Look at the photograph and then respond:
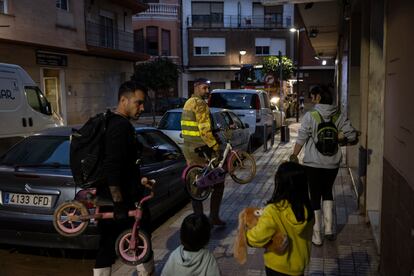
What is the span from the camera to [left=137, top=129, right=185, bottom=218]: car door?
6.41 metres

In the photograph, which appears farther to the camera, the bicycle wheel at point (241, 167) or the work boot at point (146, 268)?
the bicycle wheel at point (241, 167)

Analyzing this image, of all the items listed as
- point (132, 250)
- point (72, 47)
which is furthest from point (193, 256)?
point (72, 47)

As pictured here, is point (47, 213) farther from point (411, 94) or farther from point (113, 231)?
point (411, 94)

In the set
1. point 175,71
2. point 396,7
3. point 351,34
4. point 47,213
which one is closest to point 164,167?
Answer: point 47,213

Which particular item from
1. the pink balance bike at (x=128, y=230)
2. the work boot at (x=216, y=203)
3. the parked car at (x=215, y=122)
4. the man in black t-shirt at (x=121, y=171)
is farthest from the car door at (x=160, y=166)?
the parked car at (x=215, y=122)

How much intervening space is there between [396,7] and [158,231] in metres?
4.08

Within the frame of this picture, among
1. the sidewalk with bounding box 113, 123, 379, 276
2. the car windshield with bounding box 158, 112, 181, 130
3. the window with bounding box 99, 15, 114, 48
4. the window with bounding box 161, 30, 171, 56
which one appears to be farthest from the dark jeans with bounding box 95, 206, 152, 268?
the window with bounding box 161, 30, 171, 56

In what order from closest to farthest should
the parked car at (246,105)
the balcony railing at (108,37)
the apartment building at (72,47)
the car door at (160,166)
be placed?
the car door at (160,166) → the parked car at (246,105) → the apartment building at (72,47) → the balcony railing at (108,37)

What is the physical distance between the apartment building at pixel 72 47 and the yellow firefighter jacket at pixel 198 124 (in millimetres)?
14933

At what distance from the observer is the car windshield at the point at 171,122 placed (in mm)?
11867

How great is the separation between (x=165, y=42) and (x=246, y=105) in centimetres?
3159

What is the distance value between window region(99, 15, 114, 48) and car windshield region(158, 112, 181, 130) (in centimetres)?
1554

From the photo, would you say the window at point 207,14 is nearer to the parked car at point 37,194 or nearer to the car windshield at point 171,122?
the car windshield at point 171,122

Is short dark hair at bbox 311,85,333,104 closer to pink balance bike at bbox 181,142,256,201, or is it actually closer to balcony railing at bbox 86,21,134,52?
pink balance bike at bbox 181,142,256,201
